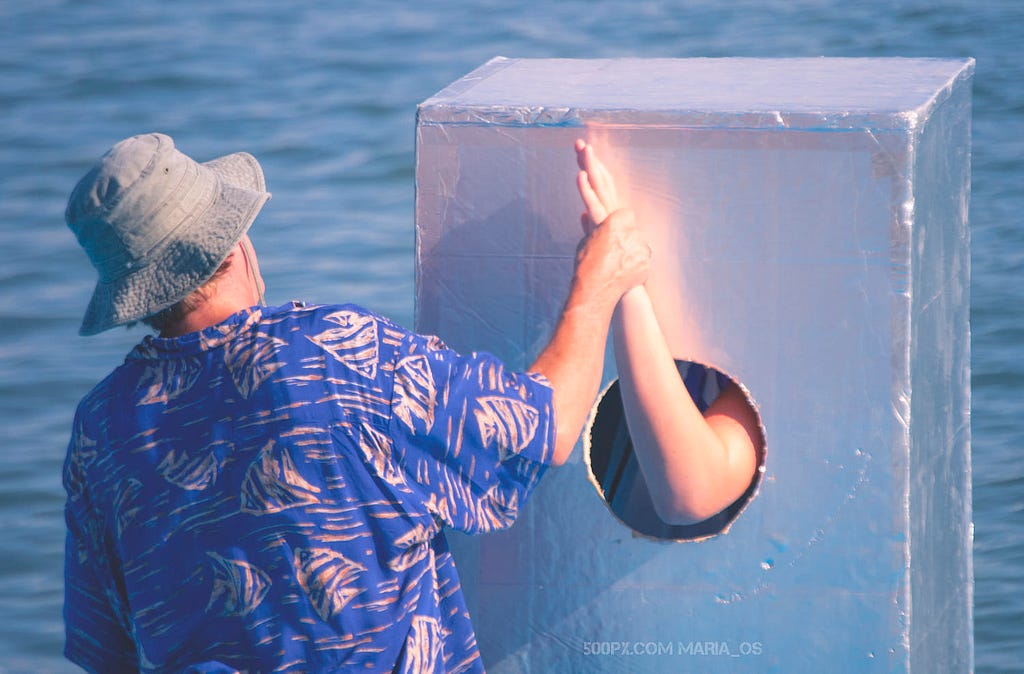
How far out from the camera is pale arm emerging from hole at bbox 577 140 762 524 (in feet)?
6.40

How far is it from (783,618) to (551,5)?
749cm

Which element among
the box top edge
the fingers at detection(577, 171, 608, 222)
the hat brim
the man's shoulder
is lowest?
the man's shoulder

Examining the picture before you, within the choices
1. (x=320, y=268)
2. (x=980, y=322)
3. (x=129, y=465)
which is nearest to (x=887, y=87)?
(x=129, y=465)

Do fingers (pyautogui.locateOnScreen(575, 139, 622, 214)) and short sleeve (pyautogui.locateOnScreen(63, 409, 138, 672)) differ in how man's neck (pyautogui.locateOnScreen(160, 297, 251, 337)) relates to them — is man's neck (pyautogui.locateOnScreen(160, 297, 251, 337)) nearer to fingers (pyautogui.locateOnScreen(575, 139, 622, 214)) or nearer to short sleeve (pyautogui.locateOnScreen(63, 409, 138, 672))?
short sleeve (pyautogui.locateOnScreen(63, 409, 138, 672))

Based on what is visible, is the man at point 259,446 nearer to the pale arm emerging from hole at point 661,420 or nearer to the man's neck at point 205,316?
the man's neck at point 205,316

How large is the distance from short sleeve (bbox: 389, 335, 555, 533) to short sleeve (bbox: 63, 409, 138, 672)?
0.39 meters

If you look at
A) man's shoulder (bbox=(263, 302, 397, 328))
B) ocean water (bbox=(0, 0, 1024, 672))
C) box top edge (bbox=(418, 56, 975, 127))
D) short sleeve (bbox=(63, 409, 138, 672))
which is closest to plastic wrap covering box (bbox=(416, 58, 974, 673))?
box top edge (bbox=(418, 56, 975, 127))

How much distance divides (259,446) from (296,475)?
0.17 feet

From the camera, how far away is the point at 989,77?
7203mm

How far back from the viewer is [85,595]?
184 cm

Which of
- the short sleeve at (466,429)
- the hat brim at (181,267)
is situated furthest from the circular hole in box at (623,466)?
the hat brim at (181,267)

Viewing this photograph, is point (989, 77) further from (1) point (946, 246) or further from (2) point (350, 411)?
(2) point (350, 411)

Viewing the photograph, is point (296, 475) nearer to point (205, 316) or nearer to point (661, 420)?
point (205, 316)

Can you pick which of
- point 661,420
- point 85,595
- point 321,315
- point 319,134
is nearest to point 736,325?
point 661,420
